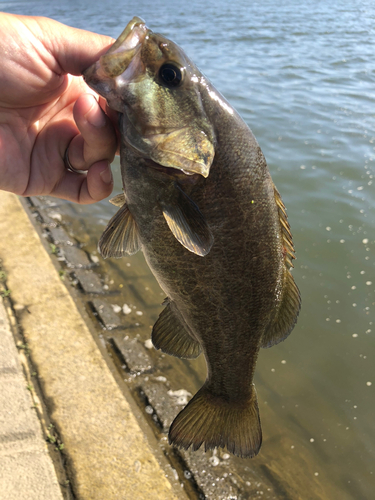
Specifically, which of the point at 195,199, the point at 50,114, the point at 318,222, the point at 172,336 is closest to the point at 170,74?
the point at 195,199

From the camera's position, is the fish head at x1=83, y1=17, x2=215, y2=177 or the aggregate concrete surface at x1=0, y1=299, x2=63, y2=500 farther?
the aggregate concrete surface at x1=0, y1=299, x2=63, y2=500

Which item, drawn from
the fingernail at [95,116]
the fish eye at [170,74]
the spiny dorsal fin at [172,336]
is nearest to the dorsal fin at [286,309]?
the spiny dorsal fin at [172,336]

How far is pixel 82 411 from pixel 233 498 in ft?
4.31

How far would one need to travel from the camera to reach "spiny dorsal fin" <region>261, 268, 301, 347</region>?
2062 millimetres

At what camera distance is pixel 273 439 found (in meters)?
3.94

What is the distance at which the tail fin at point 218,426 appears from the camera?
2203 millimetres

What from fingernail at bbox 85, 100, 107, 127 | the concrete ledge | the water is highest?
fingernail at bbox 85, 100, 107, 127

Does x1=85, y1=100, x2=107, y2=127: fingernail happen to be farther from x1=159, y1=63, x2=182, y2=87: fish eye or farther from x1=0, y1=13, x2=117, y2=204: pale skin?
x1=159, y1=63, x2=182, y2=87: fish eye

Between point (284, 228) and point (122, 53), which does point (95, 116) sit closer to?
point (122, 53)

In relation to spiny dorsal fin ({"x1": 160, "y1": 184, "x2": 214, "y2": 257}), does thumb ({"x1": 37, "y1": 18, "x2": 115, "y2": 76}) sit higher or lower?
higher

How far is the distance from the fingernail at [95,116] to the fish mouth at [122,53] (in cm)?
18

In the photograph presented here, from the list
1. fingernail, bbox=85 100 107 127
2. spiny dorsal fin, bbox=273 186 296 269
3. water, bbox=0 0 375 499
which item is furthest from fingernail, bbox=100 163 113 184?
water, bbox=0 0 375 499

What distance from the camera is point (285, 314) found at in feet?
6.89

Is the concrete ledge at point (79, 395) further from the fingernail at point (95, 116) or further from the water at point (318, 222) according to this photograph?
the fingernail at point (95, 116)
